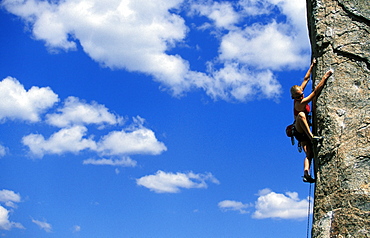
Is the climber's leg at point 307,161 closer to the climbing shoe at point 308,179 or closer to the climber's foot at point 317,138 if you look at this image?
the climbing shoe at point 308,179

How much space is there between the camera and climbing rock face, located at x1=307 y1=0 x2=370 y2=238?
20.8ft

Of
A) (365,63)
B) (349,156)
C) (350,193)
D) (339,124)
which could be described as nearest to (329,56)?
(365,63)

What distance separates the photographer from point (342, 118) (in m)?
6.89

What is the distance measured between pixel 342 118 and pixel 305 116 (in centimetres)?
77

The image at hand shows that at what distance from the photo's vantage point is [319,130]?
723 centimetres

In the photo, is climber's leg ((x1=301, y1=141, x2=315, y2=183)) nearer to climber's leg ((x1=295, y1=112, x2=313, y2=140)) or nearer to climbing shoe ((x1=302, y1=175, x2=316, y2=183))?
climbing shoe ((x1=302, y1=175, x2=316, y2=183))

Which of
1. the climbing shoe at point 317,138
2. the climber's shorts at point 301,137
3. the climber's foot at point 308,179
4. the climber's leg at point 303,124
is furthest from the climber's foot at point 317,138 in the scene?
the climber's foot at point 308,179

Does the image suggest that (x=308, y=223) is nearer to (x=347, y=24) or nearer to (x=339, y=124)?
(x=339, y=124)

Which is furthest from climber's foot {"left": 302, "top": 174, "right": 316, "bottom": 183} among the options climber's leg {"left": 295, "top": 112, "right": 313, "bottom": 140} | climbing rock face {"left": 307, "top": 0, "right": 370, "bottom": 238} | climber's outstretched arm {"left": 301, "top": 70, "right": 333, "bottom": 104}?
climber's outstretched arm {"left": 301, "top": 70, "right": 333, "bottom": 104}

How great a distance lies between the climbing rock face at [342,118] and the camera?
20.8ft

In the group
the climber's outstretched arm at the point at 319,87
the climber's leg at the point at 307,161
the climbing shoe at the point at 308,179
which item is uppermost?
the climber's outstretched arm at the point at 319,87

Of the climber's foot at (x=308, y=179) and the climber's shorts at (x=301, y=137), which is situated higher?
the climber's shorts at (x=301, y=137)

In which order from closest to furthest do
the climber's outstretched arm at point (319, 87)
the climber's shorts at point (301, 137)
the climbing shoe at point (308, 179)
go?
the climber's outstretched arm at point (319, 87), the climbing shoe at point (308, 179), the climber's shorts at point (301, 137)

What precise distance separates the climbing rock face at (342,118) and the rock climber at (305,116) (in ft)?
0.39
